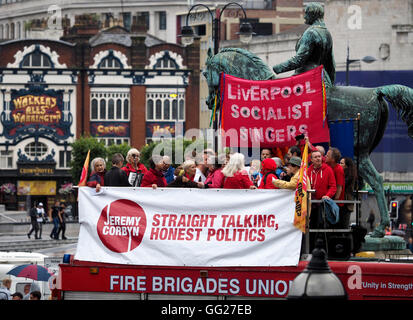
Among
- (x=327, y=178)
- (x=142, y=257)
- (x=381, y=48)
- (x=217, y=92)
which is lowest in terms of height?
(x=142, y=257)

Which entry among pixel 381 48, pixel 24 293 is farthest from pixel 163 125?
pixel 24 293

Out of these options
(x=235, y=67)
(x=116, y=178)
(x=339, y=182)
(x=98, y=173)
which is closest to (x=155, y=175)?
(x=116, y=178)

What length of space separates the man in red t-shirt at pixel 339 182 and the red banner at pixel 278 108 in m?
1.51

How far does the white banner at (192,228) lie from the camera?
11.5 m

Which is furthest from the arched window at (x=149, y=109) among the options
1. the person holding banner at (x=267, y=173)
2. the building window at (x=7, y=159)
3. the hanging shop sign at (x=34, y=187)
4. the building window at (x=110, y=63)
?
the person holding banner at (x=267, y=173)

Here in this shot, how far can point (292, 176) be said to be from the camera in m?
12.2

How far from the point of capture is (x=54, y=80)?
8550 cm

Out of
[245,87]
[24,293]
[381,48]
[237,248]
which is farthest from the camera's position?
[381,48]

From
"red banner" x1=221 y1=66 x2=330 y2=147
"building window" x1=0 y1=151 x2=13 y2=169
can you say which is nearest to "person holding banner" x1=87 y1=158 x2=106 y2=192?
"red banner" x1=221 y1=66 x2=330 y2=147

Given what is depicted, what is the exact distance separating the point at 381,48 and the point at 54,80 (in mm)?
26943

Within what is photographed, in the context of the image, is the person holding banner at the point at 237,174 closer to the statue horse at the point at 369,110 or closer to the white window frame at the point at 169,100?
the statue horse at the point at 369,110

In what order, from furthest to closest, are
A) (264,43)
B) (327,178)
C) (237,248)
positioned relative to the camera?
1. (264,43)
2. (327,178)
3. (237,248)
